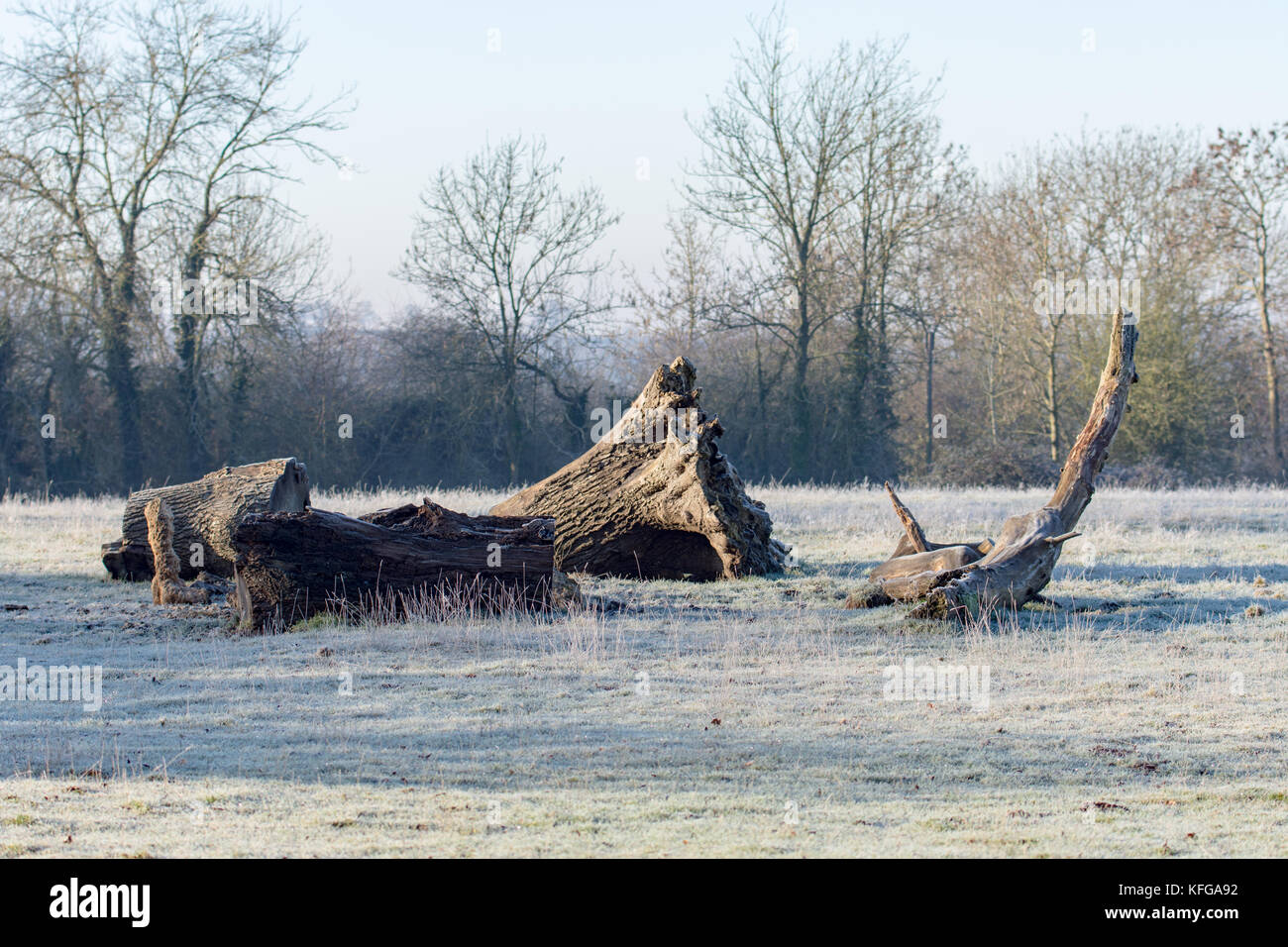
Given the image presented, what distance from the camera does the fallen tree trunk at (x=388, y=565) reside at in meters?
9.55

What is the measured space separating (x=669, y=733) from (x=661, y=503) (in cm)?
583

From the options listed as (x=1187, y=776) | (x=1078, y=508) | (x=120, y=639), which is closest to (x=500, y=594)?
(x=120, y=639)

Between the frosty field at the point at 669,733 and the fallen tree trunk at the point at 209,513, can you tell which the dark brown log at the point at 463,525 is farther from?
the fallen tree trunk at the point at 209,513

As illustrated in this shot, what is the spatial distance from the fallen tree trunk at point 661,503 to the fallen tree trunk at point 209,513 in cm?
260

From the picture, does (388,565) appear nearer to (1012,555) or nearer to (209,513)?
(209,513)

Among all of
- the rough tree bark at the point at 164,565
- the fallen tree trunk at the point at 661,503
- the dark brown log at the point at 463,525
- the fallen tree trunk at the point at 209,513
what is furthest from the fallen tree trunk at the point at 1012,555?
the rough tree bark at the point at 164,565

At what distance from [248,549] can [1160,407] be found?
2720 cm

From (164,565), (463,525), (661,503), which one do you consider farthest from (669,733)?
(164,565)

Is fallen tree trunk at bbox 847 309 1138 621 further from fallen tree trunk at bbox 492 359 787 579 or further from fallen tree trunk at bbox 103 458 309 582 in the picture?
fallen tree trunk at bbox 103 458 309 582

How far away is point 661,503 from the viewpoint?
11859mm

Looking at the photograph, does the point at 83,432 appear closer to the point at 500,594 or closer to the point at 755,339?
the point at 755,339

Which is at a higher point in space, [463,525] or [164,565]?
[463,525]

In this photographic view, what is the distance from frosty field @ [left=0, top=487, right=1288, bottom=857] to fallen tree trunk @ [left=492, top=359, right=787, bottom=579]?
94 centimetres

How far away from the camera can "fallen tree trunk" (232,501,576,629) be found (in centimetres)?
955
